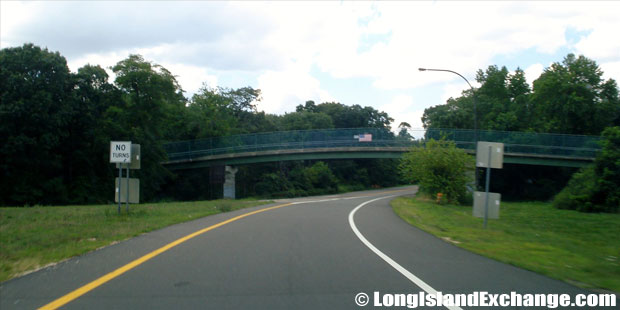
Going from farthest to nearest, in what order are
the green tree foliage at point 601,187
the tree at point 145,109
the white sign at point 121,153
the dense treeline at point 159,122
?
the tree at point 145,109 < the dense treeline at point 159,122 < the green tree foliage at point 601,187 < the white sign at point 121,153

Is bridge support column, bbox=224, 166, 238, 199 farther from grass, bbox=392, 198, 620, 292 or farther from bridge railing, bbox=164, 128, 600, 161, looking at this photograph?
grass, bbox=392, 198, 620, 292

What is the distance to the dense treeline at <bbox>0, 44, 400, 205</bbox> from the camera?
37094 mm

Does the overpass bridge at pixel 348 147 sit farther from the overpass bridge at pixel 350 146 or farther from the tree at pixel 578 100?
the tree at pixel 578 100

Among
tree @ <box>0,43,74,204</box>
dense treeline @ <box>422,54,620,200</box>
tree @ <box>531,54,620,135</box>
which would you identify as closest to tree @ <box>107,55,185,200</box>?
tree @ <box>0,43,74,204</box>

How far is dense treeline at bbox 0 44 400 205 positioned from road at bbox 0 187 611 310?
106ft

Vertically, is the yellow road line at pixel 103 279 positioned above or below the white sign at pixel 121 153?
below

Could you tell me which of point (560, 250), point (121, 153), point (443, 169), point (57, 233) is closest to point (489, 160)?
point (560, 250)

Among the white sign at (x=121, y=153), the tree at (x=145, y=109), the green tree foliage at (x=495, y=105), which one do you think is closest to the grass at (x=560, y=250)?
the white sign at (x=121, y=153)

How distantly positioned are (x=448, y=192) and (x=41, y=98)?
32475mm

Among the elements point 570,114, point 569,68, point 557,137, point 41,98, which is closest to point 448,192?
point 557,137

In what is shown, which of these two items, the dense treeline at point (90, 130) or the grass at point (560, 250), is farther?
the dense treeline at point (90, 130)

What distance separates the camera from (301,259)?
8836 millimetres

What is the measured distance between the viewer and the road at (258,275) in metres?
5.99

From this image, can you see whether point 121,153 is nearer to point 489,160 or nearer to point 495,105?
point 489,160
